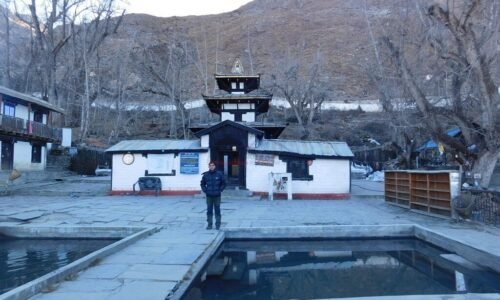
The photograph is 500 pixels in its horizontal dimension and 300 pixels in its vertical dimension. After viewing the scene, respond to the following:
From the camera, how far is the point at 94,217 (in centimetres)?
1250

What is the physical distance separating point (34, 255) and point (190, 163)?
38.7 feet

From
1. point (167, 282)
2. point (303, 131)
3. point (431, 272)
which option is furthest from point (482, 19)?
point (303, 131)

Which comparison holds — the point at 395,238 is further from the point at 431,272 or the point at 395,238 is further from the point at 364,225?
the point at 431,272

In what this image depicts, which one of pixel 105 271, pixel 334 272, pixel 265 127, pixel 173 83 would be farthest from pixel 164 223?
pixel 173 83

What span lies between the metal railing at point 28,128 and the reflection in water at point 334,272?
2276 cm

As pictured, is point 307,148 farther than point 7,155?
No

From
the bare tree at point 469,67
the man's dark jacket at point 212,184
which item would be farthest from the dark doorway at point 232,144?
the man's dark jacket at point 212,184

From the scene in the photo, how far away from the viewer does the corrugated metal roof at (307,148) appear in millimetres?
20219

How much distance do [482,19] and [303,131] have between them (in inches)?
1003

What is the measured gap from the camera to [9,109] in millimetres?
28766

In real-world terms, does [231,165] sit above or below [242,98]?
below

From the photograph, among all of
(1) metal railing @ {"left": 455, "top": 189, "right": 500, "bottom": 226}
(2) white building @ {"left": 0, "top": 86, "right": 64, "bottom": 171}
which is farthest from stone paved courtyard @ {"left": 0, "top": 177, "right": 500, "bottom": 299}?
(2) white building @ {"left": 0, "top": 86, "right": 64, "bottom": 171}

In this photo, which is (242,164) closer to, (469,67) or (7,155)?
(469,67)

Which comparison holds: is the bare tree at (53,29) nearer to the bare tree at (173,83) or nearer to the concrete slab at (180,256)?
the bare tree at (173,83)
